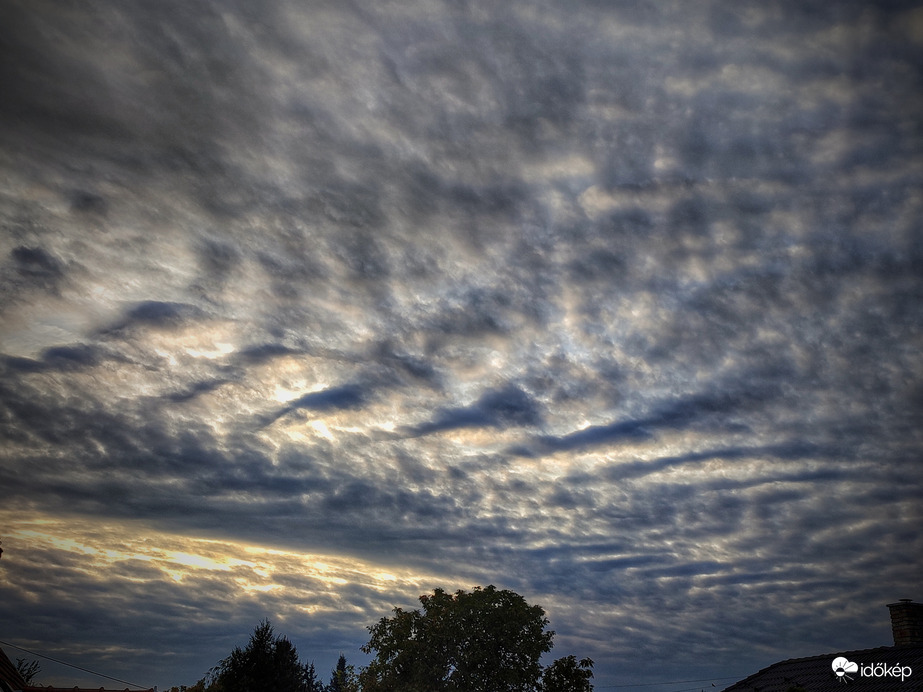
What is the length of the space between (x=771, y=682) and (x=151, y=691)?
168 ft

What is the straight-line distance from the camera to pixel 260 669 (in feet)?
187

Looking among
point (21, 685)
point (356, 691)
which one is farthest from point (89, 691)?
point (356, 691)

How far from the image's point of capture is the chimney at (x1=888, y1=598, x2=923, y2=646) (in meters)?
40.9

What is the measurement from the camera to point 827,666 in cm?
4197

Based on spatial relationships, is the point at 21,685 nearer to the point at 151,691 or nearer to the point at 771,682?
the point at 151,691

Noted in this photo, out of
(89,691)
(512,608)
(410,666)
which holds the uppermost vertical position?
(512,608)

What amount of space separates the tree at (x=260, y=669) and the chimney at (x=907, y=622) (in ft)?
148

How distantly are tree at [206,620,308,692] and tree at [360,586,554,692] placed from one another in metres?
7.20
